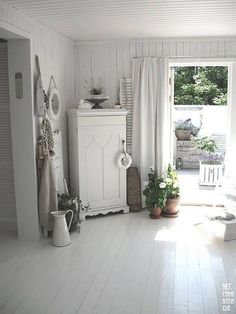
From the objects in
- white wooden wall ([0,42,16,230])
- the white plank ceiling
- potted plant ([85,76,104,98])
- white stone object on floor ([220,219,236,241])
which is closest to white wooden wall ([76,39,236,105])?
potted plant ([85,76,104,98])

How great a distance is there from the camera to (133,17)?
3775 mm

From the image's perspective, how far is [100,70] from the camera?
530 cm

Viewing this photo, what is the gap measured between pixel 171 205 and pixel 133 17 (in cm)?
244

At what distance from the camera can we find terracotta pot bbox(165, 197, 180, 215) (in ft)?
16.2

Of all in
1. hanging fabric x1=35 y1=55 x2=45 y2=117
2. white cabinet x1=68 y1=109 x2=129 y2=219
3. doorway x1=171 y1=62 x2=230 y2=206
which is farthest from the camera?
doorway x1=171 y1=62 x2=230 y2=206

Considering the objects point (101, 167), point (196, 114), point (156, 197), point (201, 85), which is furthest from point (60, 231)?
point (201, 85)

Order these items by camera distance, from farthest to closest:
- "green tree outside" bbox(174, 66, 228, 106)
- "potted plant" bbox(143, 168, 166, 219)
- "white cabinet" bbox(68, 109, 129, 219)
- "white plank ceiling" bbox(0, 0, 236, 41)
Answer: "green tree outside" bbox(174, 66, 228, 106) < "potted plant" bbox(143, 168, 166, 219) < "white cabinet" bbox(68, 109, 129, 219) < "white plank ceiling" bbox(0, 0, 236, 41)

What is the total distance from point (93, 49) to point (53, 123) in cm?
138

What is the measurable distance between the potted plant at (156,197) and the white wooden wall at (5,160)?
1.73 meters

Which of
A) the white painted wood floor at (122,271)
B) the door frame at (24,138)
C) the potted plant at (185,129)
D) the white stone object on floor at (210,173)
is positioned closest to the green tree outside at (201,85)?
the potted plant at (185,129)

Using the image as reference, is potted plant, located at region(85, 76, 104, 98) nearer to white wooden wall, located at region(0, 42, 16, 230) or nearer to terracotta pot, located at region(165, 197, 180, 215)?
white wooden wall, located at region(0, 42, 16, 230)

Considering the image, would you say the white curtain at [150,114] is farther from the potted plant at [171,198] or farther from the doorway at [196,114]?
the doorway at [196,114]

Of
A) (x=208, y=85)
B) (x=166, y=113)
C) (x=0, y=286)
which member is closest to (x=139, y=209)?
(x=166, y=113)

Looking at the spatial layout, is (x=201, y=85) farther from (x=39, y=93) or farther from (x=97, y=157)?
(x=39, y=93)
